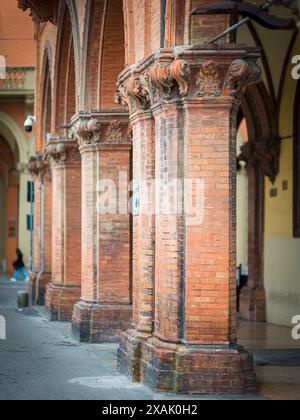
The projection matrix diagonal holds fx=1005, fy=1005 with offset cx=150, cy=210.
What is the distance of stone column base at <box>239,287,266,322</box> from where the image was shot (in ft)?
75.0

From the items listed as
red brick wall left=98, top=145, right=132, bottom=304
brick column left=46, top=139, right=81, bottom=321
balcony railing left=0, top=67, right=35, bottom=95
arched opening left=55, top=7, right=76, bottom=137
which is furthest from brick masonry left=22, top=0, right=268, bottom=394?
balcony railing left=0, top=67, right=35, bottom=95

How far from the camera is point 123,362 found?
14453 mm

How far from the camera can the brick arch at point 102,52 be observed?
1830cm

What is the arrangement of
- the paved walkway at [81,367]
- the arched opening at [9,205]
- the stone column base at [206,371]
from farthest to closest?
the arched opening at [9,205] → the paved walkway at [81,367] → the stone column base at [206,371]

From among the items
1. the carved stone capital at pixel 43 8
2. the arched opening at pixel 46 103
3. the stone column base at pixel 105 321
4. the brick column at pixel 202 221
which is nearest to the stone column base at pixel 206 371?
the brick column at pixel 202 221

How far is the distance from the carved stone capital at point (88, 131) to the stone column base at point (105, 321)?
3069 millimetres

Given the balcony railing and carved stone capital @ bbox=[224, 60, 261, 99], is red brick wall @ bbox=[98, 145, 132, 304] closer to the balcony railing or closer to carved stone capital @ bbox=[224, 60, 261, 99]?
carved stone capital @ bbox=[224, 60, 261, 99]

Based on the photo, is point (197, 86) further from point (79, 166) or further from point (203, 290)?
point (79, 166)

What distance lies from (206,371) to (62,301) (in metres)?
11.1

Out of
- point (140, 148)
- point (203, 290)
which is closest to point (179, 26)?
point (140, 148)

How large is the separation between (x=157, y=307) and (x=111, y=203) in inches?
226

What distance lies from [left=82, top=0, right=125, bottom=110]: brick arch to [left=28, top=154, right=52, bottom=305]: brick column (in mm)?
8505

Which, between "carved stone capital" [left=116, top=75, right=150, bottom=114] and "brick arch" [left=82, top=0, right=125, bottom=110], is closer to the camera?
"carved stone capital" [left=116, top=75, right=150, bottom=114]

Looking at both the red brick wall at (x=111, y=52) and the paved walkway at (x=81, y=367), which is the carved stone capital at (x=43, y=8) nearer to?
the red brick wall at (x=111, y=52)
